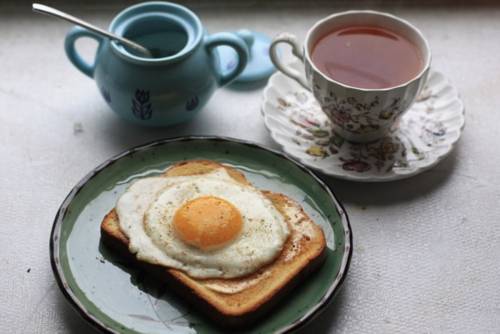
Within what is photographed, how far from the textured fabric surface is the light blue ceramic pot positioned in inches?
4.1

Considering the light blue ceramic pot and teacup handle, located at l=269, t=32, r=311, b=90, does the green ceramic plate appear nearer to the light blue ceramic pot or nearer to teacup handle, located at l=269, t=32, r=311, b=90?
the light blue ceramic pot

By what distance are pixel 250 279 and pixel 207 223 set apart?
128 mm

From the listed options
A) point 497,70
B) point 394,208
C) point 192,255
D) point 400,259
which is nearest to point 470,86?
point 497,70

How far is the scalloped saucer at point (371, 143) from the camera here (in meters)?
1.38

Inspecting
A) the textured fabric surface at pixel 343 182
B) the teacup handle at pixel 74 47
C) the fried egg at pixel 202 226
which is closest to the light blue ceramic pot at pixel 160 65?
the teacup handle at pixel 74 47

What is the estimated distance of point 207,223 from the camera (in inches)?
44.9

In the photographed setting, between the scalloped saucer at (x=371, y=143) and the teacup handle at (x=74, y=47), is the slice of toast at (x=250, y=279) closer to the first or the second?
the scalloped saucer at (x=371, y=143)

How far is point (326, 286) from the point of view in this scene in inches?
44.3

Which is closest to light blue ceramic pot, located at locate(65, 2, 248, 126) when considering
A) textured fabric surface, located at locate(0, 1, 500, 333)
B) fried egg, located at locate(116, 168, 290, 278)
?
textured fabric surface, located at locate(0, 1, 500, 333)

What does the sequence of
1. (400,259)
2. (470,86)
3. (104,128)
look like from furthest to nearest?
(470,86) → (104,128) → (400,259)

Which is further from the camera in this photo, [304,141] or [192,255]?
[304,141]

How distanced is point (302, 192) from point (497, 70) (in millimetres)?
745

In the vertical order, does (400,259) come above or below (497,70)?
below

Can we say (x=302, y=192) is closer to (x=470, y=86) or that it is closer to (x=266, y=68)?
(x=266, y=68)
